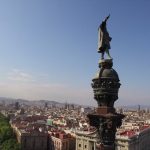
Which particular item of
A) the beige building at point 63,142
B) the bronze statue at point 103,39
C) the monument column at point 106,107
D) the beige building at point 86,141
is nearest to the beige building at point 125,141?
the beige building at point 86,141

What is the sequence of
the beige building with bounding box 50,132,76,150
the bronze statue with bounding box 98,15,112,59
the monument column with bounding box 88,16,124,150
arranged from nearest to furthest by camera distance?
the monument column with bounding box 88,16,124,150, the bronze statue with bounding box 98,15,112,59, the beige building with bounding box 50,132,76,150

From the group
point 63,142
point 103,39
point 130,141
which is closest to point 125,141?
point 130,141

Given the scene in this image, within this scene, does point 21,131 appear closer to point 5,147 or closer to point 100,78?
point 5,147

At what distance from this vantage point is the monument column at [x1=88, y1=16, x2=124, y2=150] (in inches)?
429

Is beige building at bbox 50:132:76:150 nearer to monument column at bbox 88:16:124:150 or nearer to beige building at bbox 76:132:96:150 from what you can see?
beige building at bbox 76:132:96:150

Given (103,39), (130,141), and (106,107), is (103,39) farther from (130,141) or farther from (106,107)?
(130,141)

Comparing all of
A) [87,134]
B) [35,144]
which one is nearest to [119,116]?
[87,134]

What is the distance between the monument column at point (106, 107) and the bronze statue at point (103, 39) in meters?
0.82

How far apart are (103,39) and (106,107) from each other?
2.76 meters

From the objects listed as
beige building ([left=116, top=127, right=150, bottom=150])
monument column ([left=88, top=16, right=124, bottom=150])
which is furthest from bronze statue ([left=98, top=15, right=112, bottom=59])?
beige building ([left=116, top=127, right=150, bottom=150])

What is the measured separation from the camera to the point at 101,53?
12.3 metres

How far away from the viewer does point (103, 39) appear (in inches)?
488

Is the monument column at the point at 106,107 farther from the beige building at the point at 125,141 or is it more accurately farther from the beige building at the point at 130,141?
the beige building at the point at 130,141

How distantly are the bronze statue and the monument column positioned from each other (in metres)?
0.82
